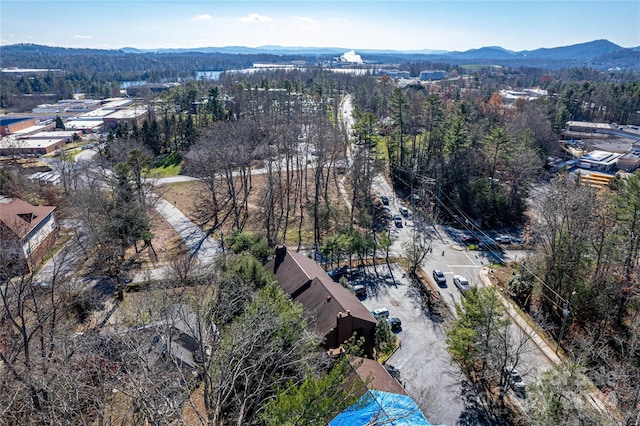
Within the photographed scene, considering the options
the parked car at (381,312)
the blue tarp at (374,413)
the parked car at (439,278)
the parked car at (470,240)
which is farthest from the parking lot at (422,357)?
the parked car at (470,240)

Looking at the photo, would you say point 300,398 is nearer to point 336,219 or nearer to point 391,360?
point 391,360

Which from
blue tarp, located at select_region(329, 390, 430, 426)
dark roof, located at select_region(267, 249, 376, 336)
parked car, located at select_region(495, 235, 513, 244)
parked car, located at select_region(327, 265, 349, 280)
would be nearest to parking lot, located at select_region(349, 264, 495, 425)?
parked car, located at select_region(327, 265, 349, 280)

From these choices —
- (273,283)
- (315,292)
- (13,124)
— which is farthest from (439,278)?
(13,124)

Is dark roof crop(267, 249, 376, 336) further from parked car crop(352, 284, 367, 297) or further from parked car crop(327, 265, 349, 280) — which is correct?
parked car crop(327, 265, 349, 280)

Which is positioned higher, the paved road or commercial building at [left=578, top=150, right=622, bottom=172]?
commercial building at [left=578, top=150, right=622, bottom=172]

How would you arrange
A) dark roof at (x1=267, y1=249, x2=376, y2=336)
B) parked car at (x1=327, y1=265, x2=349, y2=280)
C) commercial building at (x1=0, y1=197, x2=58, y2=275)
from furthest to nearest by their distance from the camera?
1. parked car at (x1=327, y1=265, x2=349, y2=280)
2. commercial building at (x1=0, y1=197, x2=58, y2=275)
3. dark roof at (x1=267, y1=249, x2=376, y2=336)

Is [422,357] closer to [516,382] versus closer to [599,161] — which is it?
[516,382]

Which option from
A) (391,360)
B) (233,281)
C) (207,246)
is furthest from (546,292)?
(207,246)

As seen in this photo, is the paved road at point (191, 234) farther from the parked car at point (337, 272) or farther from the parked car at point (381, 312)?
the parked car at point (381, 312)
